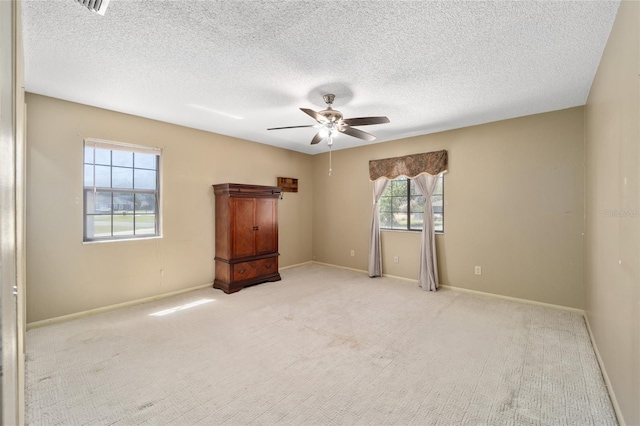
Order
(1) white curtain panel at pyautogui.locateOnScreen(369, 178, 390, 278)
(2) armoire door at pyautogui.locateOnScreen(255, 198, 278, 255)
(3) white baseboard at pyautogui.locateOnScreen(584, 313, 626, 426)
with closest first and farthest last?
(3) white baseboard at pyautogui.locateOnScreen(584, 313, 626, 426) → (2) armoire door at pyautogui.locateOnScreen(255, 198, 278, 255) → (1) white curtain panel at pyautogui.locateOnScreen(369, 178, 390, 278)

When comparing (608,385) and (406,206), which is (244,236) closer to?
(406,206)

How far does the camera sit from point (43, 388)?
6.68 ft

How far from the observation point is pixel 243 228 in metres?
4.50

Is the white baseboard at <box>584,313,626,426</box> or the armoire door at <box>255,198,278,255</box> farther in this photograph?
the armoire door at <box>255,198,278,255</box>

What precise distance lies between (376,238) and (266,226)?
1979 mm

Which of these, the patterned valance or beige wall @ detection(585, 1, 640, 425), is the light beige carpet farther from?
the patterned valance

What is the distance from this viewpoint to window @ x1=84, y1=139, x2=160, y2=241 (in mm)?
3488

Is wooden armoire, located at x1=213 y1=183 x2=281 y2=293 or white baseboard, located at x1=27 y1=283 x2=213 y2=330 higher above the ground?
wooden armoire, located at x1=213 y1=183 x2=281 y2=293

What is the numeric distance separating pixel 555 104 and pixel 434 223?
83.5 inches

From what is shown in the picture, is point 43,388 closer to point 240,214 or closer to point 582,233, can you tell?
point 240,214

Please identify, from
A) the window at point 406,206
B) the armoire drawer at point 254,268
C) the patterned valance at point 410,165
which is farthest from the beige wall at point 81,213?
the window at point 406,206

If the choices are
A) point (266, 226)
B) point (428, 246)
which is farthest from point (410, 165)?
point (266, 226)

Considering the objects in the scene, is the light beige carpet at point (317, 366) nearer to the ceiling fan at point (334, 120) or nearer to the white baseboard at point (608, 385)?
the white baseboard at point (608, 385)

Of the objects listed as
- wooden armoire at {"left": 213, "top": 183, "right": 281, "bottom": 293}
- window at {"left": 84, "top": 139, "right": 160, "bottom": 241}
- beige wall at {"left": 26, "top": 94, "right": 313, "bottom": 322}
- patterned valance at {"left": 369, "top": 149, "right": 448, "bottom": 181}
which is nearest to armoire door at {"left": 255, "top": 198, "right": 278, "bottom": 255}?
wooden armoire at {"left": 213, "top": 183, "right": 281, "bottom": 293}
